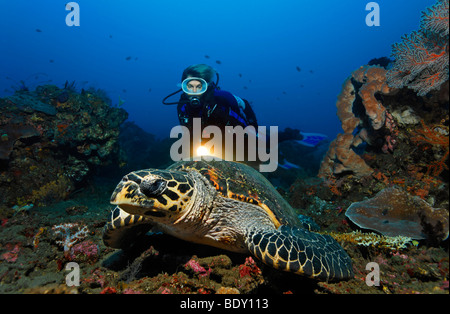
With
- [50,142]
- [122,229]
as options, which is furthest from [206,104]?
[50,142]

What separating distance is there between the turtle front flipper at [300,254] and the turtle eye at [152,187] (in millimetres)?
1097

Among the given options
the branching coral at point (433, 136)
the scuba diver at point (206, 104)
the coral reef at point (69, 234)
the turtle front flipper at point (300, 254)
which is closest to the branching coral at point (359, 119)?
the branching coral at point (433, 136)

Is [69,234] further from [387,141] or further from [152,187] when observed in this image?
[387,141]

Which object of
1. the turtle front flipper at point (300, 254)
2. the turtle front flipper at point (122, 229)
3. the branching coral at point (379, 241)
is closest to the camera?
the turtle front flipper at point (300, 254)

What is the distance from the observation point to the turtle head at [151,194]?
76.7 inches

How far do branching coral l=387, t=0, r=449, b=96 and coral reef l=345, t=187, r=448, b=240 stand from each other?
5.49ft

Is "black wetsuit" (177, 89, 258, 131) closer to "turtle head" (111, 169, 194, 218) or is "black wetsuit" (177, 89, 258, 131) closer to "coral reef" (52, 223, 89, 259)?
"coral reef" (52, 223, 89, 259)

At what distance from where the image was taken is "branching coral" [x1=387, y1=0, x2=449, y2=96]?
103 inches

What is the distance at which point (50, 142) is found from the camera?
7.24 meters

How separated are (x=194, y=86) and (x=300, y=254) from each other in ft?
17.7

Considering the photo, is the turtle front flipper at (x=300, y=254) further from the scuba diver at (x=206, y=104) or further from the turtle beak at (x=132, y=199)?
the scuba diver at (x=206, y=104)

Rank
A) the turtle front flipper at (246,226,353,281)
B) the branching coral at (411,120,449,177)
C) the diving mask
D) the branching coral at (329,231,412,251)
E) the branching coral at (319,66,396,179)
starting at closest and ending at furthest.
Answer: the turtle front flipper at (246,226,353,281)
the branching coral at (329,231,412,251)
the branching coral at (411,120,449,177)
the branching coral at (319,66,396,179)
the diving mask

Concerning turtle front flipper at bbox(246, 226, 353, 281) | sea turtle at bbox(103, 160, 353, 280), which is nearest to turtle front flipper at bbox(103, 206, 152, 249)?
sea turtle at bbox(103, 160, 353, 280)
